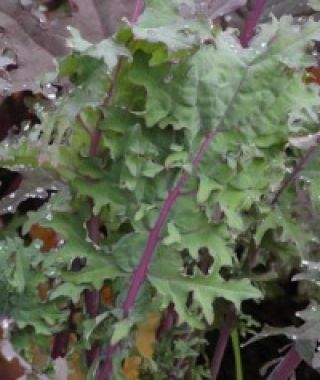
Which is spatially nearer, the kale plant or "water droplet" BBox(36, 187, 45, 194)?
the kale plant

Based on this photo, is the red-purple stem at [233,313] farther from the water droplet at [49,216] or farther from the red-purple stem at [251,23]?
the water droplet at [49,216]

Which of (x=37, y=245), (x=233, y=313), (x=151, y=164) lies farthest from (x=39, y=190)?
(x=233, y=313)

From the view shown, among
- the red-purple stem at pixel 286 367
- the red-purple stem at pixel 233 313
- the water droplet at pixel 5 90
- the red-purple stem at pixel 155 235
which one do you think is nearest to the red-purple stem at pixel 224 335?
the red-purple stem at pixel 233 313

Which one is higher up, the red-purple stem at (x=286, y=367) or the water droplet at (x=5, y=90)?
the water droplet at (x=5, y=90)

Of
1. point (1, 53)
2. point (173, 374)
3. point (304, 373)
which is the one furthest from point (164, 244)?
point (304, 373)

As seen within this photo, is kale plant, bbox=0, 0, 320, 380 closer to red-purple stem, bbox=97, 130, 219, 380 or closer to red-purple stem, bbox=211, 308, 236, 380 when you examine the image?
red-purple stem, bbox=97, 130, 219, 380

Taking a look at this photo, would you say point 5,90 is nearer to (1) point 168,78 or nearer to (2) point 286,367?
(1) point 168,78

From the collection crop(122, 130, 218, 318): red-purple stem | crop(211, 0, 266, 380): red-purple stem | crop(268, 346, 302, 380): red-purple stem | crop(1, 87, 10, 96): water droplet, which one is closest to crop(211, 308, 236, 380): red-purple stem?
crop(211, 0, 266, 380): red-purple stem

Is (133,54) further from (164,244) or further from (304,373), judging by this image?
(304,373)
